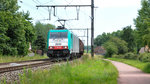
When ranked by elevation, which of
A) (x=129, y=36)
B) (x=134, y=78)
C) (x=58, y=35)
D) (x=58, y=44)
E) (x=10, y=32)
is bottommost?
(x=134, y=78)

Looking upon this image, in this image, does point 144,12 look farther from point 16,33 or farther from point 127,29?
point 127,29

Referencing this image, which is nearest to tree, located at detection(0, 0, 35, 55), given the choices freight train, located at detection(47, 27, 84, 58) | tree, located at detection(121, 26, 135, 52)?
freight train, located at detection(47, 27, 84, 58)

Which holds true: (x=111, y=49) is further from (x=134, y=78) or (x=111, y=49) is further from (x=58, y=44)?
(x=134, y=78)

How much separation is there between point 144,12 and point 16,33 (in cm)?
2851

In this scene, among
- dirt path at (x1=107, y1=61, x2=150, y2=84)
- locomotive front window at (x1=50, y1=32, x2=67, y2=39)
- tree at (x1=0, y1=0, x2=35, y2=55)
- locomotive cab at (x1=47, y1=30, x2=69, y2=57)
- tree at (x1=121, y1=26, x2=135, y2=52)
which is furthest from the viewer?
tree at (x1=121, y1=26, x2=135, y2=52)

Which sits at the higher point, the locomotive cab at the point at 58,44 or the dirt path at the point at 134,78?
the locomotive cab at the point at 58,44

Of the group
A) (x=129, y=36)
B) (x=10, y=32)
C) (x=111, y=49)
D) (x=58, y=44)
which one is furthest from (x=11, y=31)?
(x=129, y=36)

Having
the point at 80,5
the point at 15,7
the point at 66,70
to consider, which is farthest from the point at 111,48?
the point at 66,70

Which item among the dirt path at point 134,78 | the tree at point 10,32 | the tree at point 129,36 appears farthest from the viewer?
the tree at point 129,36

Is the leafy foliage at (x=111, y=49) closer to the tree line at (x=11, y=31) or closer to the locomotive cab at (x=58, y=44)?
the tree line at (x=11, y=31)

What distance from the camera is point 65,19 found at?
26.6 metres

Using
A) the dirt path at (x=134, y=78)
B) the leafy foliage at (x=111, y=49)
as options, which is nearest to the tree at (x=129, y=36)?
→ the leafy foliage at (x=111, y=49)

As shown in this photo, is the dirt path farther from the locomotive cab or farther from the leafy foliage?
the leafy foliage

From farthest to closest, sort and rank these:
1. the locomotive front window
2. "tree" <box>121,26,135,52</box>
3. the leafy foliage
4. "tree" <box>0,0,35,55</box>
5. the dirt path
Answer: "tree" <box>121,26,135,52</box> < the leafy foliage < "tree" <box>0,0,35,55</box> < the locomotive front window < the dirt path
